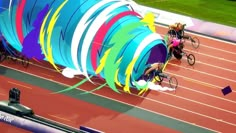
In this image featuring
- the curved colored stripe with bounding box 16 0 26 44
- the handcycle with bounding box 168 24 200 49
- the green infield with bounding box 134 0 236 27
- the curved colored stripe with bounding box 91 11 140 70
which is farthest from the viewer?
the green infield with bounding box 134 0 236 27

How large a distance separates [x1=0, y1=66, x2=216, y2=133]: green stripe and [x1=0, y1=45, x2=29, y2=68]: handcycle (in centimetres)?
68

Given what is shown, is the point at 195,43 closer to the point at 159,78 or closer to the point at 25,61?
the point at 159,78

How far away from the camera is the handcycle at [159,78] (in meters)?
19.5

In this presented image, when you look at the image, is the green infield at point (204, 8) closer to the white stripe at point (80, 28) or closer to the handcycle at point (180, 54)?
the handcycle at point (180, 54)

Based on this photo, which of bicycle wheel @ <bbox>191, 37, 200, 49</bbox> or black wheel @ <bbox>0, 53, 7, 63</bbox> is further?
bicycle wheel @ <bbox>191, 37, 200, 49</bbox>

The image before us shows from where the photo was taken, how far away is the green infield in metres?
27.7

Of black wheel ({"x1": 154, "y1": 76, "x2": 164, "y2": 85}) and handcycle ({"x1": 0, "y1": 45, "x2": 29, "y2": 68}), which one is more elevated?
handcycle ({"x1": 0, "y1": 45, "x2": 29, "y2": 68})

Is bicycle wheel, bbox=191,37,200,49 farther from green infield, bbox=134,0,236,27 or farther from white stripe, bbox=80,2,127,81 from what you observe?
white stripe, bbox=80,2,127,81

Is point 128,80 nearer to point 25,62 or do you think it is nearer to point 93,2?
point 93,2

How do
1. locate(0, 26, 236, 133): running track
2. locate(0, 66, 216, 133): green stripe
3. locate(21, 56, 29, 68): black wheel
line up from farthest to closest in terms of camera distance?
locate(21, 56, 29, 68): black wheel, locate(0, 26, 236, 133): running track, locate(0, 66, 216, 133): green stripe

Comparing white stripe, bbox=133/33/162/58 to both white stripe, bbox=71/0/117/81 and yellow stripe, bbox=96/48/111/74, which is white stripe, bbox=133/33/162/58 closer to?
yellow stripe, bbox=96/48/111/74

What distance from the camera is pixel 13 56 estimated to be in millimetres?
21391

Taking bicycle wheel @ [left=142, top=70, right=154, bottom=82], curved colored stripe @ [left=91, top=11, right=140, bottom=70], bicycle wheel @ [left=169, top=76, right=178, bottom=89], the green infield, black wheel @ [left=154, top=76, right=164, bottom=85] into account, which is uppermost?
curved colored stripe @ [left=91, top=11, right=140, bottom=70]

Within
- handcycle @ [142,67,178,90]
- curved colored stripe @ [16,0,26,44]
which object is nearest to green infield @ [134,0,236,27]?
handcycle @ [142,67,178,90]
